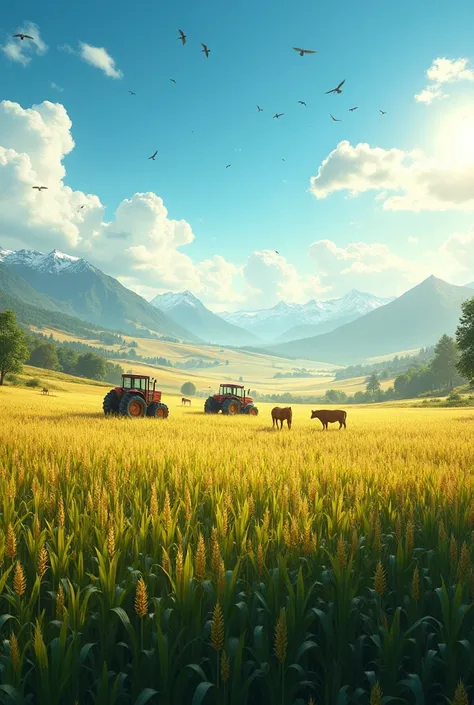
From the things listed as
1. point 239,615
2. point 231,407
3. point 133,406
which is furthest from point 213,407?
point 239,615

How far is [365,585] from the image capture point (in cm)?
318

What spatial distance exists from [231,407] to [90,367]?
124 meters

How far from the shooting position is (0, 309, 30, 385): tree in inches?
2431

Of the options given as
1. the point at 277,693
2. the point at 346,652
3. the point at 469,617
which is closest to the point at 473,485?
the point at 469,617

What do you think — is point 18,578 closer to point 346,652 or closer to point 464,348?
point 346,652

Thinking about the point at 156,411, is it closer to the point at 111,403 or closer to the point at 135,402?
the point at 135,402

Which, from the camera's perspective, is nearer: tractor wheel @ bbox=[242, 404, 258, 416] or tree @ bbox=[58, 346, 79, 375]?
tractor wheel @ bbox=[242, 404, 258, 416]

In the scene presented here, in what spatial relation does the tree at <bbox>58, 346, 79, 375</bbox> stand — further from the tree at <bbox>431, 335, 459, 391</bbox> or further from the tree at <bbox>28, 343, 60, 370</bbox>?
the tree at <bbox>431, 335, 459, 391</bbox>

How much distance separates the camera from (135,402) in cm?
2270

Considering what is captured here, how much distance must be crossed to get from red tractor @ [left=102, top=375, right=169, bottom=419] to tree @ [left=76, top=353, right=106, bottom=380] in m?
125

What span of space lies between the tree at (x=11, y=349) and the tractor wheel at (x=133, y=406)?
49049mm

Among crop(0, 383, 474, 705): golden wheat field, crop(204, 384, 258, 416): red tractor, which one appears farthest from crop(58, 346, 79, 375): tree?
crop(0, 383, 474, 705): golden wheat field

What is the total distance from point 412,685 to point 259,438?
10.8 metres

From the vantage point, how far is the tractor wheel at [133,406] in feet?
71.7
